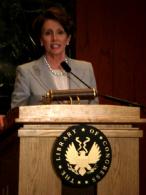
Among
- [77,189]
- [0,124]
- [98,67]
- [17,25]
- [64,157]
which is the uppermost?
[17,25]

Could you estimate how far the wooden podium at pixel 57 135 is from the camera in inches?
60.2

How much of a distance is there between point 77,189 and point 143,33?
7.02 ft

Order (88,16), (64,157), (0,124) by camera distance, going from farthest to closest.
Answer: (88,16) < (0,124) < (64,157)

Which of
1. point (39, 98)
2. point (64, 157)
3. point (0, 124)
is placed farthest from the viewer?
point (39, 98)

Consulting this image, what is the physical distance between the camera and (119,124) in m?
1.62

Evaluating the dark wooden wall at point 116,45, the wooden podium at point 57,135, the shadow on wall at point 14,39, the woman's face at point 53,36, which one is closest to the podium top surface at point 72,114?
the wooden podium at point 57,135

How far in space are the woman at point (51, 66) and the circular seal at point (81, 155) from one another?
816 millimetres

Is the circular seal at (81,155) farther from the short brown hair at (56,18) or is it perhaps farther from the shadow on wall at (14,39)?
the shadow on wall at (14,39)

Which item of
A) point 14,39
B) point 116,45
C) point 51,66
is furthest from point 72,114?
point 116,45

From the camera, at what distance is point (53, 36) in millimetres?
2475

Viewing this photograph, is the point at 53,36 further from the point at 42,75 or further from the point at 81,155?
the point at 81,155

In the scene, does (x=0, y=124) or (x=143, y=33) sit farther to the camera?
(x=143, y=33)

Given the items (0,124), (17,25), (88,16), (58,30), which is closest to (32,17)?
(17,25)

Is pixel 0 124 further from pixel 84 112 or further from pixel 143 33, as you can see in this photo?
pixel 143 33
